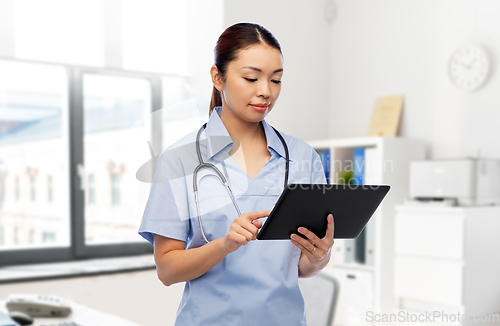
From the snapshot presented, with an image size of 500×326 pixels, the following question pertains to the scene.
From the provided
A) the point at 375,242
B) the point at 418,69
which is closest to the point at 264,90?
the point at 375,242

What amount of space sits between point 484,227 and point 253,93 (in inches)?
89.0

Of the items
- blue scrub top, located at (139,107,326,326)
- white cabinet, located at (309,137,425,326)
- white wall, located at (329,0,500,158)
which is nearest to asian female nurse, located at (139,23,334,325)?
blue scrub top, located at (139,107,326,326)

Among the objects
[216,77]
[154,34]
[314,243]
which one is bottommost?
[314,243]

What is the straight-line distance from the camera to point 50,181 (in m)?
2.80

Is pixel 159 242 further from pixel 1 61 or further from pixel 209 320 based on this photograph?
pixel 1 61

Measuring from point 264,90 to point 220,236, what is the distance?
0.30m

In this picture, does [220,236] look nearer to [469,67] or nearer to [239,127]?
[239,127]

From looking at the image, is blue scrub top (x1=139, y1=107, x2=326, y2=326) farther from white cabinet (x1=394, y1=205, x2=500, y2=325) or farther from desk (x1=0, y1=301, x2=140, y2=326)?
white cabinet (x1=394, y1=205, x2=500, y2=325)

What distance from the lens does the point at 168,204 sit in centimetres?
93

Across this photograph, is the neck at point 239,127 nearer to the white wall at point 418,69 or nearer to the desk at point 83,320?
the desk at point 83,320

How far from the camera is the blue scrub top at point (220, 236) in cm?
91

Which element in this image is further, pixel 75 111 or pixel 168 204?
pixel 75 111

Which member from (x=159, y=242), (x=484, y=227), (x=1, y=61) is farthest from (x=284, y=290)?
(x=1, y=61)


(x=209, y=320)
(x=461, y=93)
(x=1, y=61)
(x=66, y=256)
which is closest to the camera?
(x=209, y=320)
